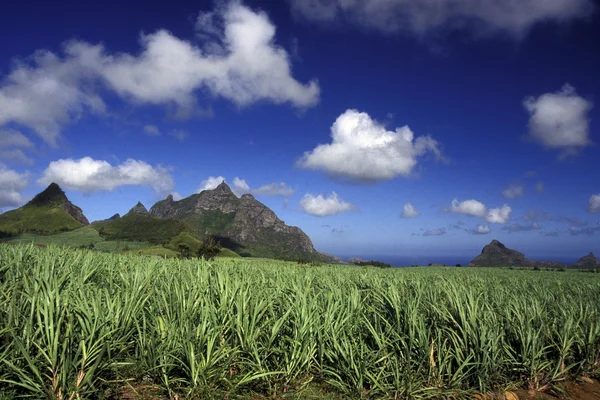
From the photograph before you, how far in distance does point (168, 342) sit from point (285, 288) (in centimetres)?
276

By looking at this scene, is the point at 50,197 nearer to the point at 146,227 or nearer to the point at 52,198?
the point at 52,198

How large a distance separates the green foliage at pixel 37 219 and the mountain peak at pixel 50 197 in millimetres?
4027

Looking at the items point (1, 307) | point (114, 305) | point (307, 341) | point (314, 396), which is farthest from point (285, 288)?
point (1, 307)

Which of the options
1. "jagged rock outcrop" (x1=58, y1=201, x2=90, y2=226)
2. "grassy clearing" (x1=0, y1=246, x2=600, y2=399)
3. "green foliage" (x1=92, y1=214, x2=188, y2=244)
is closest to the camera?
"grassy clearing" (x1=0, y1=246, x2=600, y2=399)

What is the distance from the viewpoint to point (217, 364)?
4.05m

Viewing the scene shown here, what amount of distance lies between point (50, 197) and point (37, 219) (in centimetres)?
2387

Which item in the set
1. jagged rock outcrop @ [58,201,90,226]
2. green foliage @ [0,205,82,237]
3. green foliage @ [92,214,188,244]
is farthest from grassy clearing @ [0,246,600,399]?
jagged rock outcrop @ [58,201,90,226]

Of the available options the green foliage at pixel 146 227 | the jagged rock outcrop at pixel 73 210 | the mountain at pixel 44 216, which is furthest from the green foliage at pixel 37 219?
the green foliage at pixel 146 227

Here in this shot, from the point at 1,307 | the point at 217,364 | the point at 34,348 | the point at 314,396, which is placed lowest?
the point at 314,396

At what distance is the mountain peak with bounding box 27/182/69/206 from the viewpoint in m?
170

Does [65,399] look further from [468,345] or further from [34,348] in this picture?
[468,345]

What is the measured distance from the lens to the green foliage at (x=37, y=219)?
142 m

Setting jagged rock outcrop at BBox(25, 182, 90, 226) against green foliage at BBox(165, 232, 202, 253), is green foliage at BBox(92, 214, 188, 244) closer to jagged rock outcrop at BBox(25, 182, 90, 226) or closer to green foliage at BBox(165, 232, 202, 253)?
green foliage at BBox(165, 232, 202, 253)

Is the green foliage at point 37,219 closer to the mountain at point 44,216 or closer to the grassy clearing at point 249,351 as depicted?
the mountain at point 44,216
